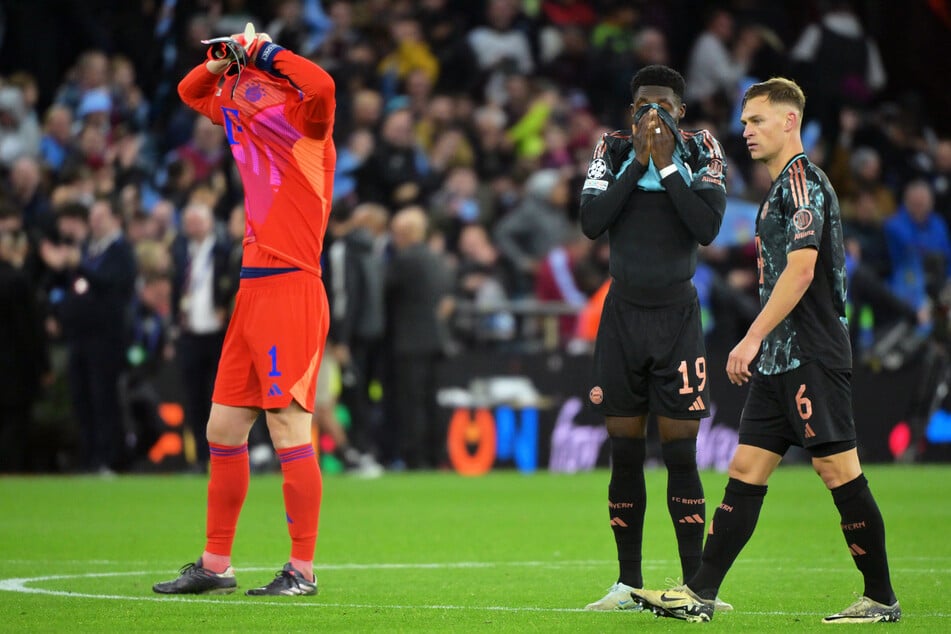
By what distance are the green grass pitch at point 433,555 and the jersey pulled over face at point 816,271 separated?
112 centimetres

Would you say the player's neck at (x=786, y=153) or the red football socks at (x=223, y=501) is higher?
the player's neck at (x=786, y=153)

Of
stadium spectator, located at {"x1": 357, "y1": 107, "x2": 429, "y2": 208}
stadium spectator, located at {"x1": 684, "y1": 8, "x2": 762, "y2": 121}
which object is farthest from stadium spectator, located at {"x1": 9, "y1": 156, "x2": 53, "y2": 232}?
stadium spectator, located at {"x1": 684, "y1": 8, "x2": 762, "y2": 121}

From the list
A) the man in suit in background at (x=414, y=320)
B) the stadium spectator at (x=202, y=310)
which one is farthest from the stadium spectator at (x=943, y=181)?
the stadium spectator at (x=202, y=310)

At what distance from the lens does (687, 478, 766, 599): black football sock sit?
724cm

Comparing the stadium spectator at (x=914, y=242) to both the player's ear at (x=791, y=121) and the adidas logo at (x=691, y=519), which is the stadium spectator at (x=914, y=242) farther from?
the player's ear at (x=791, y=121)

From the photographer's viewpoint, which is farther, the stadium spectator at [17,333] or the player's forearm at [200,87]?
the stadium spectator at [17,333]

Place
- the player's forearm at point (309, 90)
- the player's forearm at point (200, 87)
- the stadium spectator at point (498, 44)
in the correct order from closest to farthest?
the player's forearm at point (309, 90) < the player's forearm at point (200, 87) < the stadium spectator at point (498, 44)

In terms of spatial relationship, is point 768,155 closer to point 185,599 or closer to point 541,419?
point 185,599

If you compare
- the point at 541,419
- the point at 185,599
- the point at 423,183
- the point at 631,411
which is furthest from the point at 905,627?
the point at 423,183

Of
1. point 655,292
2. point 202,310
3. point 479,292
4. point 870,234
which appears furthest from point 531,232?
point 655,292

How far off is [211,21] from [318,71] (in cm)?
1482

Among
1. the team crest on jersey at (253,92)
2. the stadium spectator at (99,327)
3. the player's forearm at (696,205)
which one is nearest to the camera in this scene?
the player's forearm at (696,205)

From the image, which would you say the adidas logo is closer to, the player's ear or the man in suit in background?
the player's ear

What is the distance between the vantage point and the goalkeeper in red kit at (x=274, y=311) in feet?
26.9
